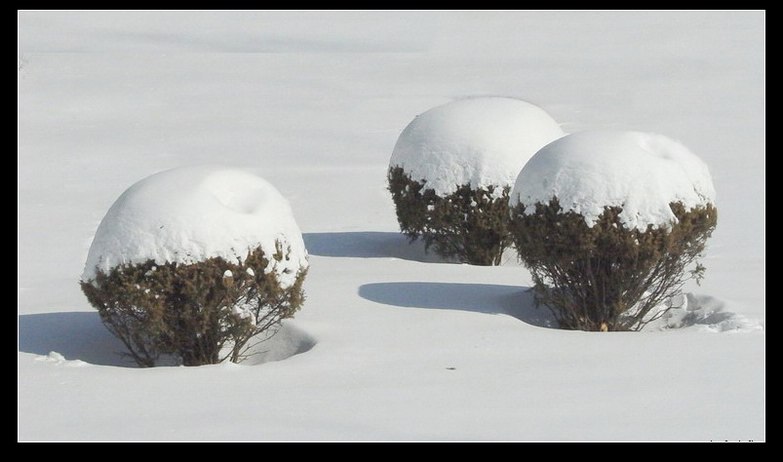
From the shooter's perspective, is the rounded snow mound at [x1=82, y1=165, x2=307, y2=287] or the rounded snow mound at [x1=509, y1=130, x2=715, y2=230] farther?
the rounded snow mound at [x1=509, y1=130, x2=715, y2=230]

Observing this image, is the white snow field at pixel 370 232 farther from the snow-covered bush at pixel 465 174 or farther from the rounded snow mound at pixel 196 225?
the rounded snow mound at pixel 196 225

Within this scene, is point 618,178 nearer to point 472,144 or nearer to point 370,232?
point 472,144

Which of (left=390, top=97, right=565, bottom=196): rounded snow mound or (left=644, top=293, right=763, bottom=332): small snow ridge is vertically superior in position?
(left=390, top=97, right=565, bottom=196): rounded snow mound

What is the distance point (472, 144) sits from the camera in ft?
35.0

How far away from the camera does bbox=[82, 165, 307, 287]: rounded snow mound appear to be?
7.56 meters

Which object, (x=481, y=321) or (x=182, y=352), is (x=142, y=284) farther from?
(x=481, y=321)

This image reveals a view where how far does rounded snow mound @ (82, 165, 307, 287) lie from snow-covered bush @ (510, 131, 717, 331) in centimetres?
172

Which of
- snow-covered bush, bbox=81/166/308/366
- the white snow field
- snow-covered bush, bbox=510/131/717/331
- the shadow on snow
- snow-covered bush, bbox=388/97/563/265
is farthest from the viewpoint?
snow-covered bush, bbox=388/97/563/265

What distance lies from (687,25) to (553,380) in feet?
97.3

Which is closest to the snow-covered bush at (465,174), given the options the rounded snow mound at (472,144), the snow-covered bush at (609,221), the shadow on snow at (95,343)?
the rounded snow mound at (472,144)

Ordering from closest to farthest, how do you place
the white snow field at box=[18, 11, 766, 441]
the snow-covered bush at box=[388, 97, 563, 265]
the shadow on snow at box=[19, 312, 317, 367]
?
the white snow field at box=[18, 11, 766, 441] < the shadow on snow at box=[19, 312, 317, 367] < the snow-covered bush at box=[388, 97, 563, 265]

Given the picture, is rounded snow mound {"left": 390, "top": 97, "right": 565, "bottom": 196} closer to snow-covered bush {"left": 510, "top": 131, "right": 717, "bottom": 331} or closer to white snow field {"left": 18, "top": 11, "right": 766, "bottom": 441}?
white snow field {"left": 18, "top": 11, "right": 766, "bottom": 441}

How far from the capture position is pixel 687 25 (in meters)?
34.9

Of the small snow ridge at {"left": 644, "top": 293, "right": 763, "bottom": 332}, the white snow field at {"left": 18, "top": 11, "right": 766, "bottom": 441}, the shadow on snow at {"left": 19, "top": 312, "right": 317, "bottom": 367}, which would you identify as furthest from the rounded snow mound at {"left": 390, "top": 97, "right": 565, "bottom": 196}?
the shadow on snow at {"left": 19, "top": 312, "right": 317, "bottom": 367}
